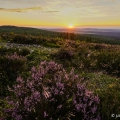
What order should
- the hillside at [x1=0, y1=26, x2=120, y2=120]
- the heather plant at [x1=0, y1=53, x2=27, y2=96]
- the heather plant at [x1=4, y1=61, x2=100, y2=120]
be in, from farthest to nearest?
the heather plant at [x1=0, y1=53, x2=27, y2=96] < the hillside at [x1=0, y1=26, x2=120, y2=120] < the heather plant at [x1=4, y1=61, x2=100, y2=120]

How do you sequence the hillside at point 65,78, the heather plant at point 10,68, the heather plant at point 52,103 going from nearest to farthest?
1. the heather plant at point 52,103
2. the hillside at point 65,78
3. the heather plant at point 10,68

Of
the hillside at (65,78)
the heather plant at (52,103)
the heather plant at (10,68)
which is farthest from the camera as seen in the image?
the heather plant at (10,68)

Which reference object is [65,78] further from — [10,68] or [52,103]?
[10,68]

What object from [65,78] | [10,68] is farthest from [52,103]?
[10,68]

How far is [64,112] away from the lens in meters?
4.05

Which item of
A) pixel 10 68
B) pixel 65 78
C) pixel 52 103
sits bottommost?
pixel 10 68

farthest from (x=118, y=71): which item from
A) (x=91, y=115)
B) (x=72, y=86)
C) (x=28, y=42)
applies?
(x=28, y=42)

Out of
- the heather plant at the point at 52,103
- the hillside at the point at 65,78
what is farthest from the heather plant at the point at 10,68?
the heather plant at the point at 52,103

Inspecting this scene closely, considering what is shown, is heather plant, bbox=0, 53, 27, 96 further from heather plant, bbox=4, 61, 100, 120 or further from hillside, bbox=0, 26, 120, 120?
heather plant, bbox=4, 61, 100, 120

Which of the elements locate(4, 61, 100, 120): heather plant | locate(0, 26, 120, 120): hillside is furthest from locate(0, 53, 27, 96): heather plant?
locate(4, 61, 100, 120): heather plant

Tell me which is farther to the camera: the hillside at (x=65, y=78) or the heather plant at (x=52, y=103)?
the hillside at (x=65, y=78)

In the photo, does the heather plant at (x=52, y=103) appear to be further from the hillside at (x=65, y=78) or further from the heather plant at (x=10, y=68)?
the heather plant at (x=10, y=68)

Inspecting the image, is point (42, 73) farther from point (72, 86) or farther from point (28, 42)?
point (28, 42)

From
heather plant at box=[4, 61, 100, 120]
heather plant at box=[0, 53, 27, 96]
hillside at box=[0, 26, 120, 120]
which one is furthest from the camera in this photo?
heather plant at box=[0, 53, 27, 96]
